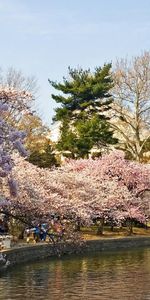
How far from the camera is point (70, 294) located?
889 inches

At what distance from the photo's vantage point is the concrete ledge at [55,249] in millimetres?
29173

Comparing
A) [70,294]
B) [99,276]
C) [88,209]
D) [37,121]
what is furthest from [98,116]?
[70,294]

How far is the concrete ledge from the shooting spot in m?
29.2

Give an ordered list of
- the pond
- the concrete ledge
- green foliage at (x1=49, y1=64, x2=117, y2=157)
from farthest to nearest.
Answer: green foliage at (x1=49, y1=64, x2=117, y2=157)
the concrete ledge
the pond

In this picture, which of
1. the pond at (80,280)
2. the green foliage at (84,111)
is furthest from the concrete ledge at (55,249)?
the green foliage at (84,111)

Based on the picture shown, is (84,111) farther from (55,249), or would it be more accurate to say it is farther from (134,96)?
(55,249)

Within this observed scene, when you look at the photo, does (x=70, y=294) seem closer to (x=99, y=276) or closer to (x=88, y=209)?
(x=99, y=276)

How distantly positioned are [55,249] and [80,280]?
6.93 metres

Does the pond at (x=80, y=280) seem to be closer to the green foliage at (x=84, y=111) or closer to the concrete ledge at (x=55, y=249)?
the concrete ledge at (x=55, y=249)

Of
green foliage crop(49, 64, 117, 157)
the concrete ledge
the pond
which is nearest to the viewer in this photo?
the pond

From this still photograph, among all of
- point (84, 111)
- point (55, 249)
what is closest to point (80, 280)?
point (55, 249)

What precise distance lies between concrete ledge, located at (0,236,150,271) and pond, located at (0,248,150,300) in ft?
2.31

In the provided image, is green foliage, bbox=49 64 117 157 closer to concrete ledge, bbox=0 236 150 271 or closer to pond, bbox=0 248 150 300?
concrete ledge, bbox=0 236 150 271

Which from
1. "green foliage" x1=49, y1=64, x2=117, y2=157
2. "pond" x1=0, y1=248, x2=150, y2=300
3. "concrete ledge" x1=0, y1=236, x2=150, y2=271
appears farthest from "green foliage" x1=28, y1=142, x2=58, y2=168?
"pond" x1=0, y1=248, x2=150, y2=300
